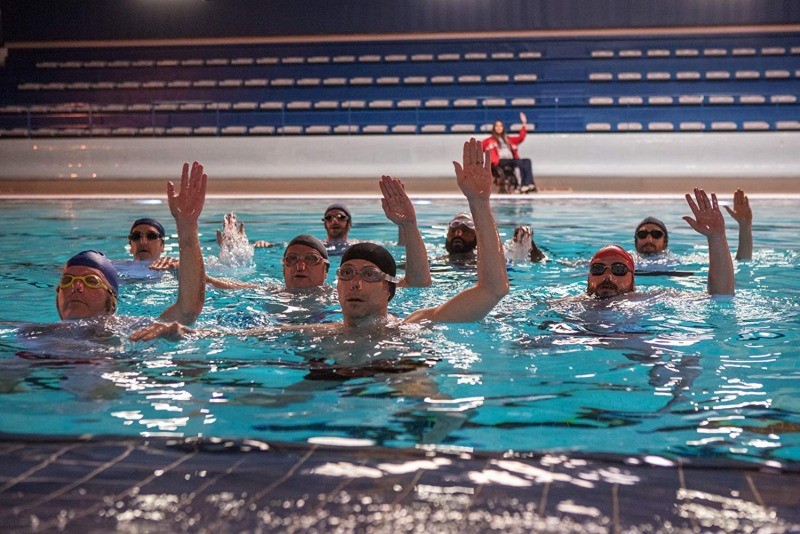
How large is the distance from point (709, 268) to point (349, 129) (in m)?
17.2

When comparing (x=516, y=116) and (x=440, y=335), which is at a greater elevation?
(x=516, y=116)

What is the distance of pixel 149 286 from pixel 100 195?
11.4m

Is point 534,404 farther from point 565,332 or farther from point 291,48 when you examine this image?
point 291,48

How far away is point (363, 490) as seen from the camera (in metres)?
2.71

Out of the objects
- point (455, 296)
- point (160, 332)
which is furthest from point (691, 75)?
point (160, 332)

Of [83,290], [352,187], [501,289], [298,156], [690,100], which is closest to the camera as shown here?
[501,289]

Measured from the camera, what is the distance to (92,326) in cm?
498

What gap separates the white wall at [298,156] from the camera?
21.5 meters

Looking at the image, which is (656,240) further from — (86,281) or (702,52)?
(702,52)

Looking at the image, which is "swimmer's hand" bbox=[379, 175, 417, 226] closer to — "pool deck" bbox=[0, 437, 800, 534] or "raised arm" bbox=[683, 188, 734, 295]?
"raised arm" bbox=[683, 188, 734, 295]

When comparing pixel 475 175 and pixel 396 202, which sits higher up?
pixel 475 175

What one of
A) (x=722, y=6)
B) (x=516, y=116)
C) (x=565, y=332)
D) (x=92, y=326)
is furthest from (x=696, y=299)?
(x=722, y=6)

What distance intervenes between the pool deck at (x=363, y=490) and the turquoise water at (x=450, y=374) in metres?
0.30

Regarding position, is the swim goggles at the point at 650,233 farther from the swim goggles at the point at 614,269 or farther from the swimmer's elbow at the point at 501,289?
the swimmer's elbow at the point at 501,289
